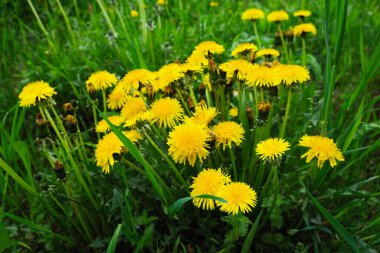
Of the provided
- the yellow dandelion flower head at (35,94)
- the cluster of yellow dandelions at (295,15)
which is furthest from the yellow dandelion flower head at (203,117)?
the cluster of yellow dandelions at (295,15)

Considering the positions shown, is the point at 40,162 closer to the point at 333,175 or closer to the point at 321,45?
the point at 333,175

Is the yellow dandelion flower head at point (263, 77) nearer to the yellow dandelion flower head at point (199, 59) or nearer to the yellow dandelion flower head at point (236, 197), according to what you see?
the yellow dandelion flower head at point (199, 59)

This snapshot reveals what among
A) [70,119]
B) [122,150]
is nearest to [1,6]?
[70,119]

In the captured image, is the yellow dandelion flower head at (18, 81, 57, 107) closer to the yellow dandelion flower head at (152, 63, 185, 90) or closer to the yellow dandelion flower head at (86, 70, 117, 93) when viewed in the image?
the yellow dandelion flower head at (86, 70, 117, 93)

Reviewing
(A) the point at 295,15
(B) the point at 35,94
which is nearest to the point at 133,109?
(B) the point at 35,94

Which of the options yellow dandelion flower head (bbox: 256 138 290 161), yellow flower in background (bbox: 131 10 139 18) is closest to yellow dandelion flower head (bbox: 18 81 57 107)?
yellow dandelion flower head (bbox: 256 138 290 161)

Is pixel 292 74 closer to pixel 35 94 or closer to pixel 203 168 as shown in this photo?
pixel 203 168

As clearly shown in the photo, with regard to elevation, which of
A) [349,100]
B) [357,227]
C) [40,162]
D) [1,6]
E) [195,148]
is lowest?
[357,227]
